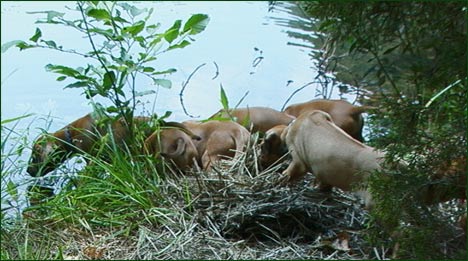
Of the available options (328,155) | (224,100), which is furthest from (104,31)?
(328,155)

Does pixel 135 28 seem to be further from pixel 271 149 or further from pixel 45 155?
pixel 271 149

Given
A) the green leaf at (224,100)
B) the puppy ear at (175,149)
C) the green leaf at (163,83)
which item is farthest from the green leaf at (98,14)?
the green leaf at (224,100)

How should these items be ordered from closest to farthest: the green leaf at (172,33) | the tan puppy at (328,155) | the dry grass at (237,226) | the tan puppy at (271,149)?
the dry grass at (237,226), the tan puppy at (328,155), the green leaf at (172,33), the tan puppy at (271,149)

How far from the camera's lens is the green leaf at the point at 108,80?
2.59 m

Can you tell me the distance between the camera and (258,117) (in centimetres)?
319

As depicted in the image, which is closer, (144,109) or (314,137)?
(314,137)

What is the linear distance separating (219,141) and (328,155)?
2.07ft

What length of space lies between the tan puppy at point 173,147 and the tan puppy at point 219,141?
7cm

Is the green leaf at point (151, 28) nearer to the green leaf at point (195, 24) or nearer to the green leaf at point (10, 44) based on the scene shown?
the green leaf at point (195, 24)

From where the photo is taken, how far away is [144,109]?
2936 mm

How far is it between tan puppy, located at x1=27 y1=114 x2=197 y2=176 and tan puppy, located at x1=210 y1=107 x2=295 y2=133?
0.45 m

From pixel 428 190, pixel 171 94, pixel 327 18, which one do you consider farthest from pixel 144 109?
pixel 428 190

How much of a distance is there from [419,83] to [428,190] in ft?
0.90

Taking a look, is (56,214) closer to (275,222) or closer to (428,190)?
(275,222)
